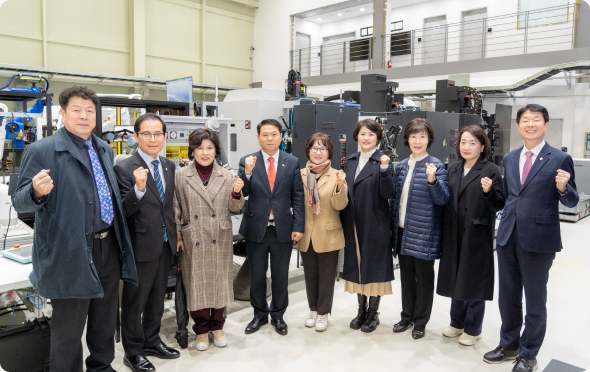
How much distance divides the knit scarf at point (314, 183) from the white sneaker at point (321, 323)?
808mm

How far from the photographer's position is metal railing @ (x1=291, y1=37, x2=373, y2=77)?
522 inches

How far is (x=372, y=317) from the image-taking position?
10.4 ft

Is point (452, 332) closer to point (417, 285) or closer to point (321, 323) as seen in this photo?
point (417, 285)

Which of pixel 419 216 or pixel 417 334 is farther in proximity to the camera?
pixel 417 334

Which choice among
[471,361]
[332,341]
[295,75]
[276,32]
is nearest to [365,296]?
[332,341]

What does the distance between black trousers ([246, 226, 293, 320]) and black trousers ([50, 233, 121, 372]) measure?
3.36 feet

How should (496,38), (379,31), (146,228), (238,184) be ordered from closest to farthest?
1. (146,228)
2. (238,184)
3. (496,38)
4. (379,31)

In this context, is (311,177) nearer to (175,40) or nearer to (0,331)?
(0,331)

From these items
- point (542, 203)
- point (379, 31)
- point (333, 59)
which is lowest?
point (542, 203)

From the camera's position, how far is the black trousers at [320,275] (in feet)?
10.00

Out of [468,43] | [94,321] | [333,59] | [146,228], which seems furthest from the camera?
[333,59]

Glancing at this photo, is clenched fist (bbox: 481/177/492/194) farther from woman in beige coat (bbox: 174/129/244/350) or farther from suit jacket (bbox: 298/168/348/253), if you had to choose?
woman in beige coat (bbox: 174/129/244/350)

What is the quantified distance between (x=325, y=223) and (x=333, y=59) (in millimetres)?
11842

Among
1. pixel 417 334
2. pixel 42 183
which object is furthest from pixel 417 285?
pixel 42 183
